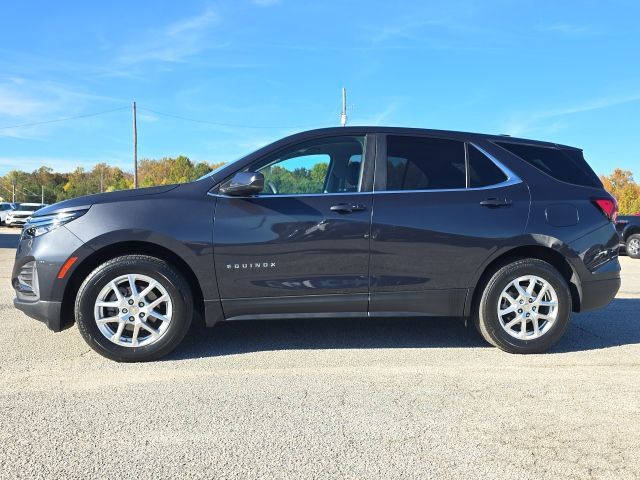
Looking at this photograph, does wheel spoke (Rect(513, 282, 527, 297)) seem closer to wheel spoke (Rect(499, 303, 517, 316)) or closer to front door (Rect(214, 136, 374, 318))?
wheel spoke (Rect(499, 303, 517, 316))

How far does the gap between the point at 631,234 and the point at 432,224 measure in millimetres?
12819

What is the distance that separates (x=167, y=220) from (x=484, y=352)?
272cm

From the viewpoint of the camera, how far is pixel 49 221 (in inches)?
150

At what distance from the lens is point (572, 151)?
4.55 m

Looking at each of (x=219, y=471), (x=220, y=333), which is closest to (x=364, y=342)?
(x=220, y=333)

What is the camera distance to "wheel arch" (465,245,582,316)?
4.20 meters

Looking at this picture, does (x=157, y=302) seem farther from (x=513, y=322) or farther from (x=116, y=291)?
(x=513, y=322)

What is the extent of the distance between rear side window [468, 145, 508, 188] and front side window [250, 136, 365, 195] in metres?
0.92

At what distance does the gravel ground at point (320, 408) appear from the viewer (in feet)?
7.82

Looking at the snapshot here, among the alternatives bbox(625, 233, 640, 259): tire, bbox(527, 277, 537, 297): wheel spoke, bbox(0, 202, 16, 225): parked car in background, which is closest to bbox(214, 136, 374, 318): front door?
bbox(527, 277, 537, 297): wheel spoke

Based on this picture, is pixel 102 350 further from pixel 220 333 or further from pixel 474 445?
pixel 474 445

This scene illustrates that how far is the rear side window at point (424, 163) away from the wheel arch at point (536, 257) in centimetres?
70

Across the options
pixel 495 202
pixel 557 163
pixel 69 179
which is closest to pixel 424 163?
Result: pixel 495 202

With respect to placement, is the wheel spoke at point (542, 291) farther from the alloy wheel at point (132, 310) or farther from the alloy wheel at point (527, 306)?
the alloy wheel at point (132, 310)
